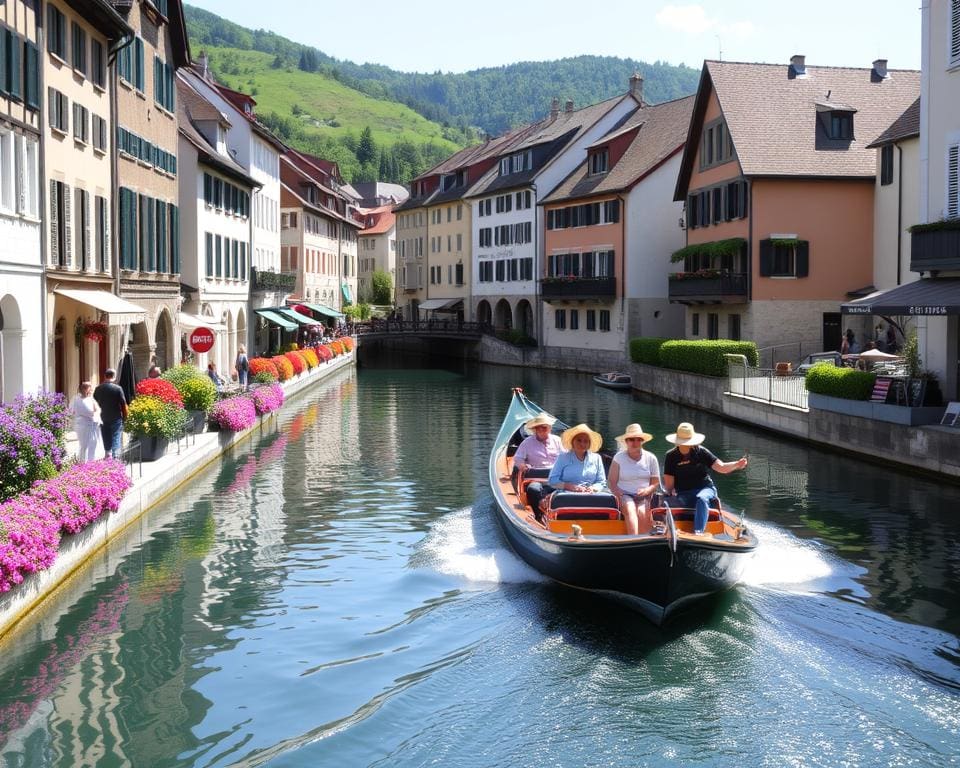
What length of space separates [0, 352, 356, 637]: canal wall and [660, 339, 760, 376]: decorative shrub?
15436 millimetres

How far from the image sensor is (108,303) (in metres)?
28.9

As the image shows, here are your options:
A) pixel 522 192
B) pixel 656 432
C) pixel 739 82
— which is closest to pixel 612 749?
pixel 656 432

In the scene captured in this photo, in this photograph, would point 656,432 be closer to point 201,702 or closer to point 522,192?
point 201,702

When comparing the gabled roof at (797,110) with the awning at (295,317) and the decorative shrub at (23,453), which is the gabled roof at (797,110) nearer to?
the awning at (295,317)

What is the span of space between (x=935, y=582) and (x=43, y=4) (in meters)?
20.1

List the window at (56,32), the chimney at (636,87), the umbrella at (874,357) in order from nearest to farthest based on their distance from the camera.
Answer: the window at (56,32)
the umbrella at (874,357)
the chimney at (636,87)

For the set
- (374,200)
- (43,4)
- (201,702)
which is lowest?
(201,702)

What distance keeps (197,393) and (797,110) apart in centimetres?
2891

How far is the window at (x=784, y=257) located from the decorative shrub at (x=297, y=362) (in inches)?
674

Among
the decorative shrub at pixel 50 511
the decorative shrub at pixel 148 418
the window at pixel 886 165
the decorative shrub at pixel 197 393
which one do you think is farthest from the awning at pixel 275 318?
the decorative shrub at pixel 50 511

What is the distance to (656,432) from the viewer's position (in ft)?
115

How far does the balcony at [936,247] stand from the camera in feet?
86.7

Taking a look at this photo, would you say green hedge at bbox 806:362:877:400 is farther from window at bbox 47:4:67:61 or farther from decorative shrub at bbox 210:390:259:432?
window at bbox 47:4:67:61

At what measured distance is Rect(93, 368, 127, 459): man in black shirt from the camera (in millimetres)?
22219
